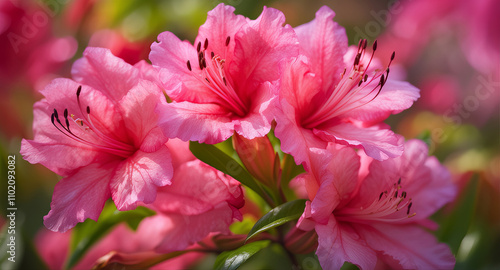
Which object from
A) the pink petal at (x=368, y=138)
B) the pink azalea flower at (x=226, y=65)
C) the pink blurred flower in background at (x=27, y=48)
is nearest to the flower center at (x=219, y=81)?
the pink azalea flower at (x=226, y=65)

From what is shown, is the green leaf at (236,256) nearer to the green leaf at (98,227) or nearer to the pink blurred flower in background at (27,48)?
the green leaf at (98,227)

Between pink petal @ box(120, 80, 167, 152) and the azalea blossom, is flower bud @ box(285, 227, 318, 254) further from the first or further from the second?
pink petal @ box(120, 80, 167, 152)

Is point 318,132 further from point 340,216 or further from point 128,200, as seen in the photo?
point 128,200

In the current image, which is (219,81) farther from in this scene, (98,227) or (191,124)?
(98,227)

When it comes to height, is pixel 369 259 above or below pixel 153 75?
below

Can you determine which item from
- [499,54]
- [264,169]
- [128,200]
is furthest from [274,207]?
[499,54]

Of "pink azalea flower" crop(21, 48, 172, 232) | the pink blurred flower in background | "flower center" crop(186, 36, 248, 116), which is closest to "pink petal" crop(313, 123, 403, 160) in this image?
"flower center" crop(186, 36, 248, 116)
